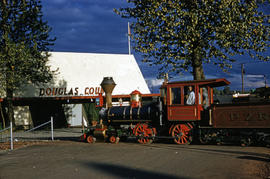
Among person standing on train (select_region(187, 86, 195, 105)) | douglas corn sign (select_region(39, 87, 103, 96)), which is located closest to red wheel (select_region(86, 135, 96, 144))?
person standing on train (select_region(187, 86, 195, 105))

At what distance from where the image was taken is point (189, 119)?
14.5 metres

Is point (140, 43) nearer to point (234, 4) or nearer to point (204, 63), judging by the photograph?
point (204, 63)

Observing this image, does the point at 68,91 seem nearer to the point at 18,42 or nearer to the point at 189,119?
the point at 18,42

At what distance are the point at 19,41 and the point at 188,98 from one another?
57.2 feet

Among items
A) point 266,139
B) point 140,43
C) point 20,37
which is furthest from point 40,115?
point 266,139

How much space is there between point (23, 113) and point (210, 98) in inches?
861

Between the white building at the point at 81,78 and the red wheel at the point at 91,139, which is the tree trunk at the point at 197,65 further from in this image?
the white building at the point at 81,78

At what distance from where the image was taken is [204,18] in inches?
709

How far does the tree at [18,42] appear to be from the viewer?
24875 mm

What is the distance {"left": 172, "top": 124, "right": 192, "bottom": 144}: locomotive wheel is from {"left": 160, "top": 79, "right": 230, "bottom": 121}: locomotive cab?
0.38 meters

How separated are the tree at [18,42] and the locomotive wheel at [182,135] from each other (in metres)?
15.4

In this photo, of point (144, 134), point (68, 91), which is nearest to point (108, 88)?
point (144, 134)

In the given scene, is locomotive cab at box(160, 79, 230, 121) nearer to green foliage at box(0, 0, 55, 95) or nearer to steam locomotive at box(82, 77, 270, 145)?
steam locomotive at box(82, 77, 270, 145)

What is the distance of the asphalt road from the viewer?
816cm
